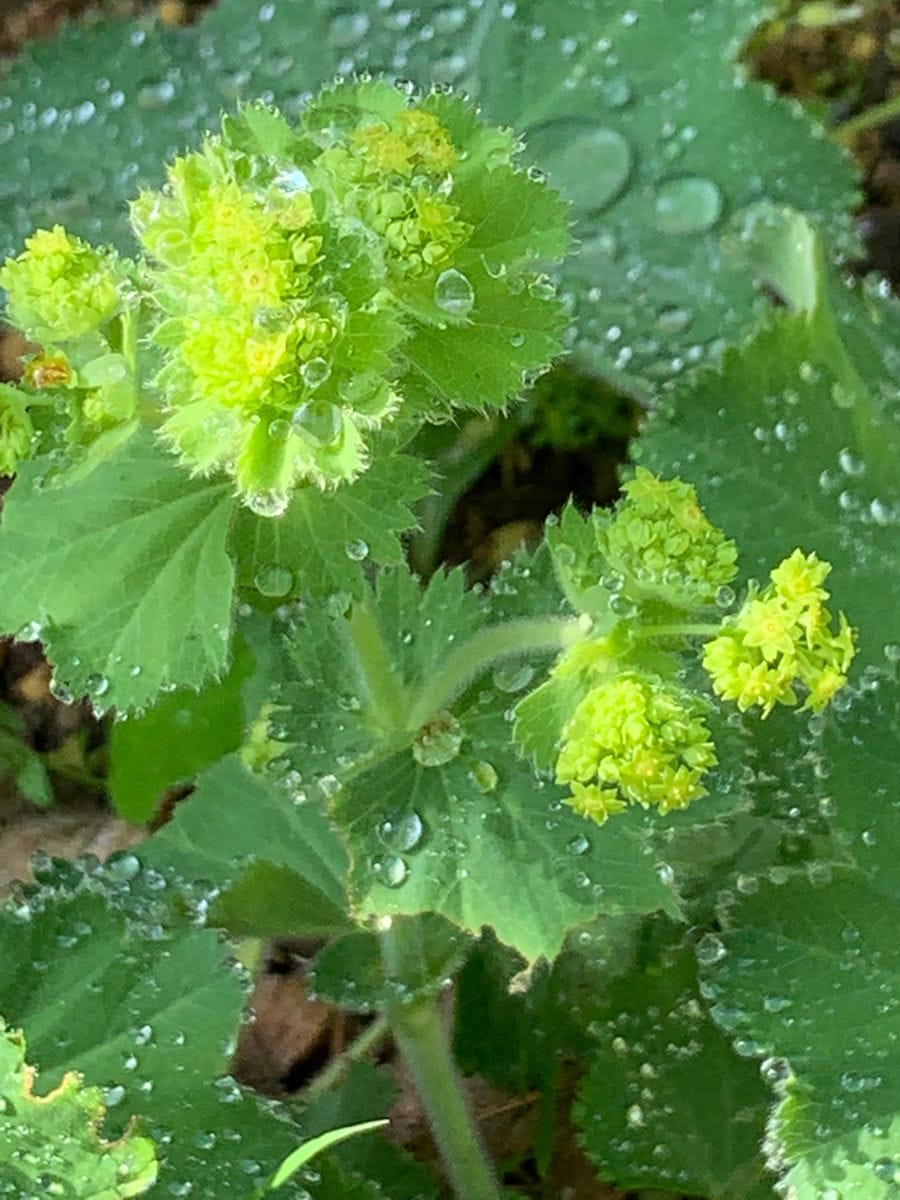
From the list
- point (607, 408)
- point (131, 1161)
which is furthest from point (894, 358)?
point (131, 1161)

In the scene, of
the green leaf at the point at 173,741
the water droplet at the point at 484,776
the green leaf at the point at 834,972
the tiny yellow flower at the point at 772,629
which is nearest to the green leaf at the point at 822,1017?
the green leaf at the point at 834,972

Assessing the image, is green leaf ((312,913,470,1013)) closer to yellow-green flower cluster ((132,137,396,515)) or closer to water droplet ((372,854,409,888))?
water droplet ((372,854,409,888))

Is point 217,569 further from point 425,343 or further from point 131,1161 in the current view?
point 131,1161

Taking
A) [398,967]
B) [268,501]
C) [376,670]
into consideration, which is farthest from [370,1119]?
[268,501]

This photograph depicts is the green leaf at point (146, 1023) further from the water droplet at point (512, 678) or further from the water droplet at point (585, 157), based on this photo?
the water droplet at point (585, 157)

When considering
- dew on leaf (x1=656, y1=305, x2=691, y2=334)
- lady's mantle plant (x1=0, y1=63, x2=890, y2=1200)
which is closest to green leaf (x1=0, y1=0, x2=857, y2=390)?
dew on leaf (x1=656, y1=305, x2=691, y2=334)

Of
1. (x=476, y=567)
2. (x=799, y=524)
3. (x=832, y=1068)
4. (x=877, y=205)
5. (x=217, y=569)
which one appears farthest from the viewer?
(x=877, y=205)

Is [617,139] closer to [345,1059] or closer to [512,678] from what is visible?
[512,678]
